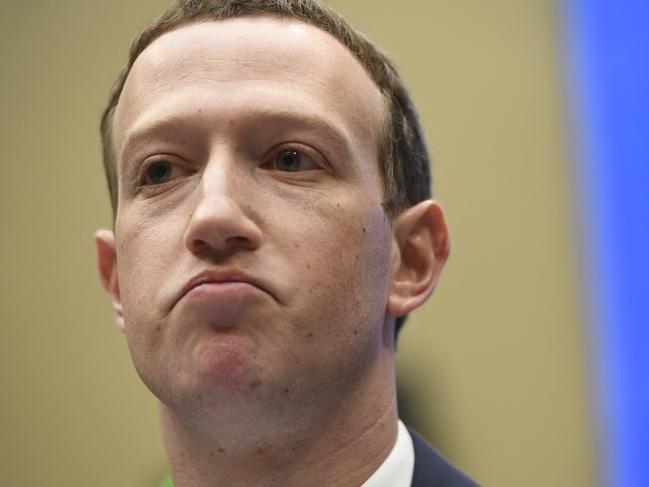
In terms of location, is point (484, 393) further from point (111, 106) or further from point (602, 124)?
point (111, 106)

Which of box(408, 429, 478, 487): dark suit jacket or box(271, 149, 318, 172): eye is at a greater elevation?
box(271, 149, 318, 172): eye

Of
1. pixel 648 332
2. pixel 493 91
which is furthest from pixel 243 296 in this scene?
pixel 493 91

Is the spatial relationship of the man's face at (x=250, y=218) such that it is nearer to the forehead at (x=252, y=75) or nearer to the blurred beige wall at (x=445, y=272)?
the forehead at (x=252, y=75)

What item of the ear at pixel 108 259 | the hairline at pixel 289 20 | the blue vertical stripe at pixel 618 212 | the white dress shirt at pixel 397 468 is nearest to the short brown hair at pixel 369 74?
the hairline at pixel 289 20

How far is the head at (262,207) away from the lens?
1584 millimetres

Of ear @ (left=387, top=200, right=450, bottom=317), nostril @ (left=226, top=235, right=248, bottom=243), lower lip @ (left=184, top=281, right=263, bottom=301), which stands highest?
nostril @ (left=226, top=235, right=248, bottom=243)

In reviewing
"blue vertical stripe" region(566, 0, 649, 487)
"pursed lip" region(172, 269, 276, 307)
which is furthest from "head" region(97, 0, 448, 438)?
"blue vertical stripe" region(566, 0, 649, 487)

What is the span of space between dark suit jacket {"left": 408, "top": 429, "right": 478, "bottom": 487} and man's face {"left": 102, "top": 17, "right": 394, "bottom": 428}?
25 centimetres

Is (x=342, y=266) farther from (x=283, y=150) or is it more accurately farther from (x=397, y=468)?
(x=397, y=468)

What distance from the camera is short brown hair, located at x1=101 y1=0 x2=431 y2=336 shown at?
1918mm

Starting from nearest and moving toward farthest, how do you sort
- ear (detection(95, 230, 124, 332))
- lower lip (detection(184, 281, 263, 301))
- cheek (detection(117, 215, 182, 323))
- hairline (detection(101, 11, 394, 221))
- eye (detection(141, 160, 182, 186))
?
lower lip (detection(184, 281, 263, 301)), cheek (detection(117, 215, 182, 323)), eye (detection(141, 160, 182, 186)), hairline (detection(101, 11, 394, 221)), ear (detection(95, 230, 124, 332))

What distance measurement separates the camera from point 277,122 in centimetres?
172

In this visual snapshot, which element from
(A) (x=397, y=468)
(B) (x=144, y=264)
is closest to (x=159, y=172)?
(B) (x=144, y=264)

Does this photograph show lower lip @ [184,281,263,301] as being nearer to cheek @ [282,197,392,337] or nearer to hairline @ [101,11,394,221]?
cheek @ [282,197,392,337]
